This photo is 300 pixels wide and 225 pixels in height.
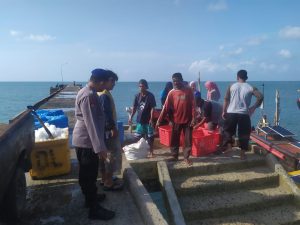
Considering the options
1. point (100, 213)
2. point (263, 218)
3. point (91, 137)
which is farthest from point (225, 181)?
point (91, 137)

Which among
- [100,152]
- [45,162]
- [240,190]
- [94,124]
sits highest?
[94,124]

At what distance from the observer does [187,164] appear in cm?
646

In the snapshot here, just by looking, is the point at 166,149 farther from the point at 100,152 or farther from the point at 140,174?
the point at 100,152

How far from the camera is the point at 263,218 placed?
554 cm

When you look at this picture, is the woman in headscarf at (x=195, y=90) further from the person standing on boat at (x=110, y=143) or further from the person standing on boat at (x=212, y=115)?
the person standing on boat at (x=110, y=143)

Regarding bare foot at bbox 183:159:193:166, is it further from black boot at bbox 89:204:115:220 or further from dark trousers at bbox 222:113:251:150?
black boot at bbox 89:204:115:220

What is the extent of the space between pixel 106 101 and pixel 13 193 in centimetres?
200

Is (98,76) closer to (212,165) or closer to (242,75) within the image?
(212,165)

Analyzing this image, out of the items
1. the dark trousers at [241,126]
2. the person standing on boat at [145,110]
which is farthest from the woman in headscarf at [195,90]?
the person standing on boat at [145,110]

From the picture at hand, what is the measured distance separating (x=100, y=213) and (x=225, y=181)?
2910 millimetres

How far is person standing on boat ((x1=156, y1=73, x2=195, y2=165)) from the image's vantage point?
6488 millimetres

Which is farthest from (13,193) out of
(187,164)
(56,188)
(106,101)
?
(187,164)

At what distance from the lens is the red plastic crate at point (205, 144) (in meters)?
7.04

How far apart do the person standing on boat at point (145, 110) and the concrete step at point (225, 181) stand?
59.2 inches
